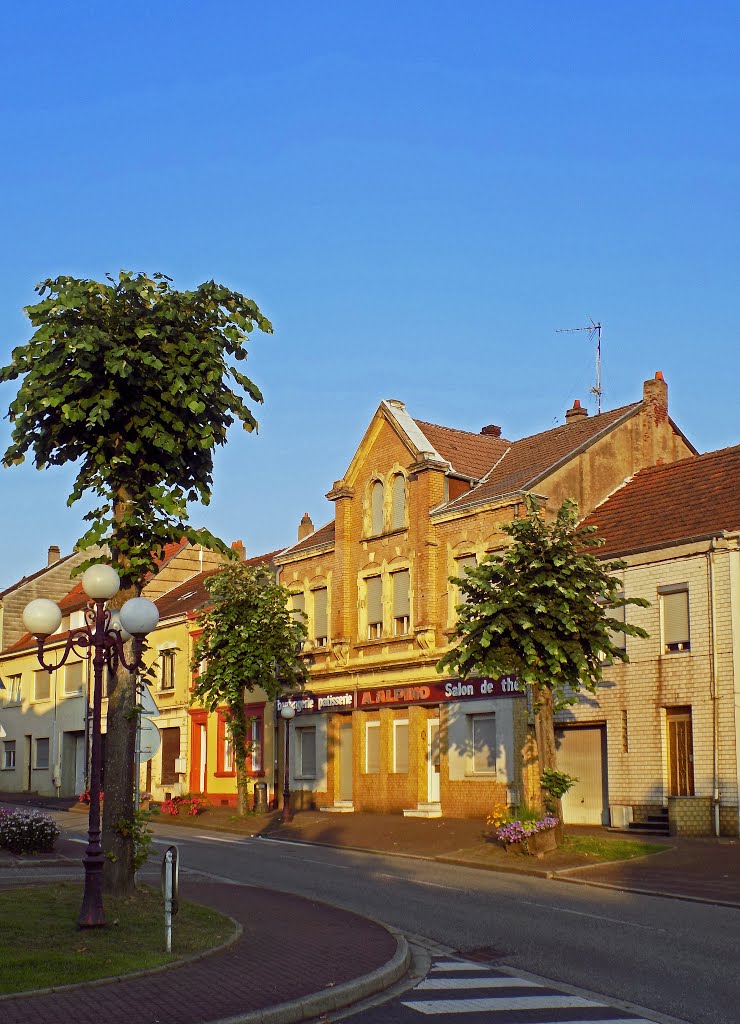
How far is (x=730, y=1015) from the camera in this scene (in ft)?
32.2

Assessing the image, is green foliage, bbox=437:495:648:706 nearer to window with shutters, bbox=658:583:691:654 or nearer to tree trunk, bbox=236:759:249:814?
window with shutters, bbox=658:583:691:654

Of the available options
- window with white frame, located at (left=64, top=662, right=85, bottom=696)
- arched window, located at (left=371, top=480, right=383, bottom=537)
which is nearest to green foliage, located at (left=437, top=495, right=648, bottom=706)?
arched window, located at (left=371, top=480, right=383, bottom=537)

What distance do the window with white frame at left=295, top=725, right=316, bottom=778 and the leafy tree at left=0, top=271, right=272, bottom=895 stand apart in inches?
919

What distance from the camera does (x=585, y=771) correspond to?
97.2 ft

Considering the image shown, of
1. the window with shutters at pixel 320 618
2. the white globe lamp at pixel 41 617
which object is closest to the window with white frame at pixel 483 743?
the window with shutters at pixel 320 618

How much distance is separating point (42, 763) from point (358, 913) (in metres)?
42.4

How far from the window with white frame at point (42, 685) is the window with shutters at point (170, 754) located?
397 inches

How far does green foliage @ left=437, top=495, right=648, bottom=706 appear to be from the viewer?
927 inches

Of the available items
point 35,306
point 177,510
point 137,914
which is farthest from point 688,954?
point 35,306

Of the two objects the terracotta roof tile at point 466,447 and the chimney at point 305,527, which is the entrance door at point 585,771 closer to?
the terracotta roof tile at point 466,447

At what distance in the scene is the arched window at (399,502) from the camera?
36031 mm

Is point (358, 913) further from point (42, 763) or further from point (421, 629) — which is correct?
point (42, 763)

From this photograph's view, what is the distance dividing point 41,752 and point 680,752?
3680cm

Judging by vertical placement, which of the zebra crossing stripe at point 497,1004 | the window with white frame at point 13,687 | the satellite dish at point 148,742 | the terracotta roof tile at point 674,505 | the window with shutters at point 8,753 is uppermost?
the terracotta roof tile at point 674,505
